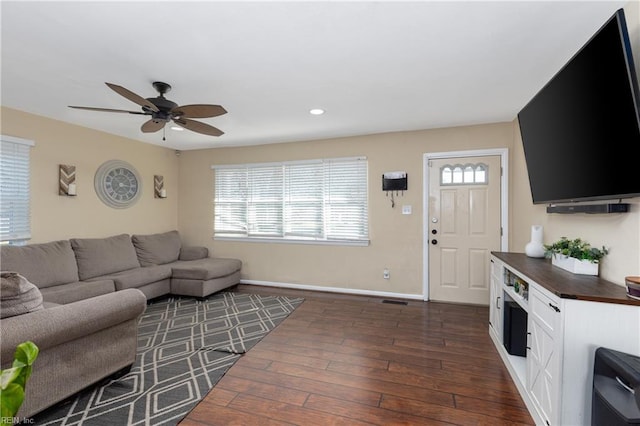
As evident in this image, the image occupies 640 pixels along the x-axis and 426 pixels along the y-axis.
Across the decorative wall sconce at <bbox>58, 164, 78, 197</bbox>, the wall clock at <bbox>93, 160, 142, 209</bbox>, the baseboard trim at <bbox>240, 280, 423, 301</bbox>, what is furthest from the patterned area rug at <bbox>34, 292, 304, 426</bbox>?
the decorative wall sconce at <bbox>58, 164, 78, 197</bbox>

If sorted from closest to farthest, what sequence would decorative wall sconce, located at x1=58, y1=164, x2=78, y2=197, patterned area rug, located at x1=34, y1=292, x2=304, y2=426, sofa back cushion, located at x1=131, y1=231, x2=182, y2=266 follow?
patterned area rug, located at x1=34, y1=292, x2=304, y2=426, decorative wall sconce, located at x1=58, y1=164, x2=78, y2=197, sofa back cushion, located at x1=131, y1=231, x2=182, y2=266

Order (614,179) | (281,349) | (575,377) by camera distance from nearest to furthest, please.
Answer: (575,377)
(614,179)
(281,349)

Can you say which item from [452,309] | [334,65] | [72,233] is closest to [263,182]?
[72,233]

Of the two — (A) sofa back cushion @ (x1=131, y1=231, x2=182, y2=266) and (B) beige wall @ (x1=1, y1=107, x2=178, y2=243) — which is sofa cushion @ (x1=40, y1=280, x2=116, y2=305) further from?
(A) sofa back cushion @ (x1=131, y1=231, x2=182, y2=266)

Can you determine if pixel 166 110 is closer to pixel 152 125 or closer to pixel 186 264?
pixel 152 125

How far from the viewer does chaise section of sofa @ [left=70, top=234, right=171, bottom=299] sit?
366cm

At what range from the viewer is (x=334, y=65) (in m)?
2.33

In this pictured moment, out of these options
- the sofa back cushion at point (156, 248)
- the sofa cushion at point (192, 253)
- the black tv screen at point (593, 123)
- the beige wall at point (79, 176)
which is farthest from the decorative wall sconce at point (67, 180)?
the black tv screen at point (593, 123)

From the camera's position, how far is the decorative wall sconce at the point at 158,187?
5.09 m

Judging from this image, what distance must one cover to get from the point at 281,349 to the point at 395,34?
2.69m

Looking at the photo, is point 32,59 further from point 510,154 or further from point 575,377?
point 510,154

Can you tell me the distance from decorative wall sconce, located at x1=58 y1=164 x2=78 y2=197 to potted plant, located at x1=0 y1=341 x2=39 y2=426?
3.93 meters

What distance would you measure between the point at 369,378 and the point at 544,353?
3.85 feet

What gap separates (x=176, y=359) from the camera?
259cm
